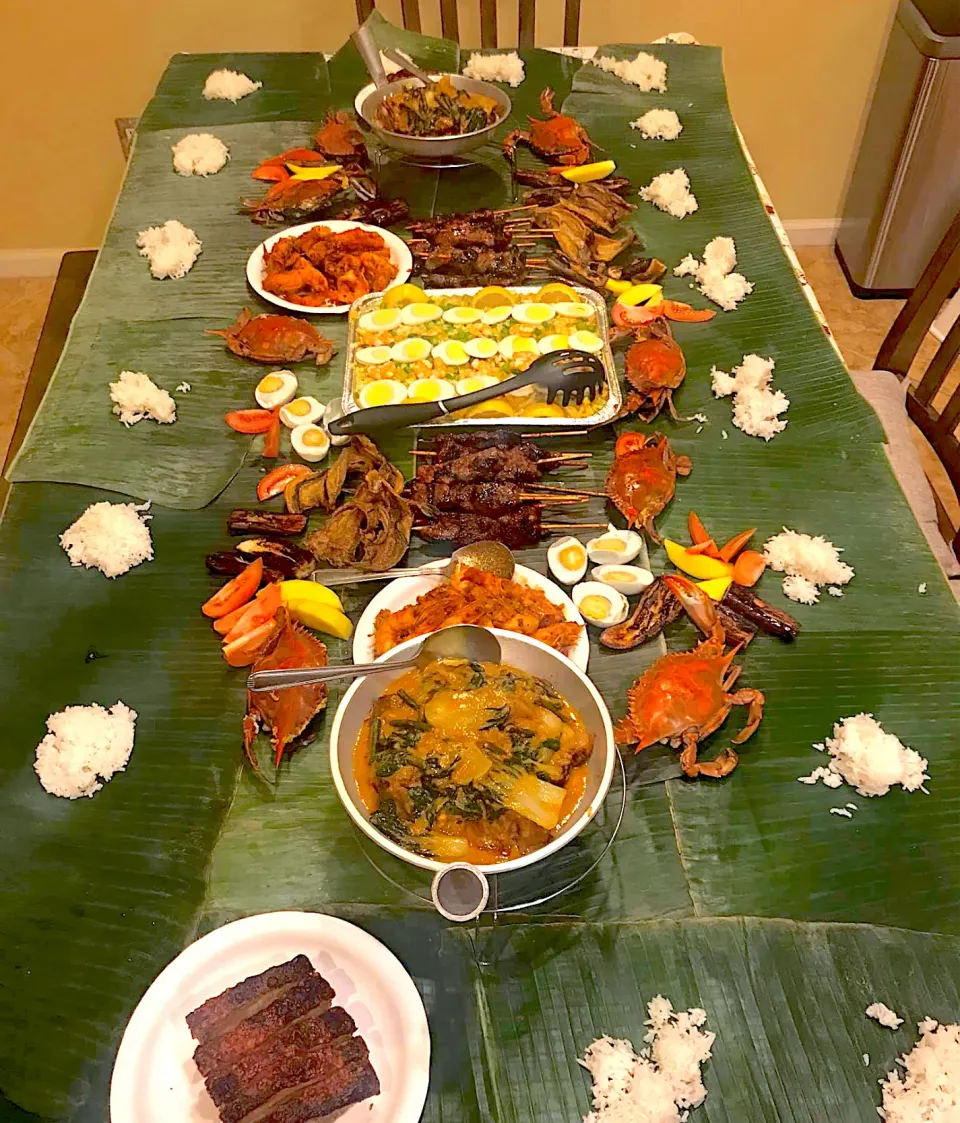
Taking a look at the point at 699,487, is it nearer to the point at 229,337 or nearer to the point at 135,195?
the point at 229,337

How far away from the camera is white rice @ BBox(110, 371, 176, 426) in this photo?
3.13 m

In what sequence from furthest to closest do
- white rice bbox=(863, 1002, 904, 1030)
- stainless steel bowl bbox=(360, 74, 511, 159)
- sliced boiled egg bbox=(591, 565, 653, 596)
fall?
stainless steel bowl bbox=(360, 74, 511, 159) < sliced boiled egg bbox=(591, 565, 653, 596) < white rice bbox=(863, 1002, 904, 1030)

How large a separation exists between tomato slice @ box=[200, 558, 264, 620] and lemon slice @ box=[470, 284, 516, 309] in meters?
1.50

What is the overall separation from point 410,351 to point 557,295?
Result: 671 millimetres

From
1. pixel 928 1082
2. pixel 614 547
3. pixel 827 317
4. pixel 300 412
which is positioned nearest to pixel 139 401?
pixel 300 412

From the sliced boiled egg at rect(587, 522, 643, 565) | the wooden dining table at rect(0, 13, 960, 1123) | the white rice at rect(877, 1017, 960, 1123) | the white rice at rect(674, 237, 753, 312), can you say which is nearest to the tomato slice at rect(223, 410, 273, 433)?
the wooden dining table at rect(0, 13, 960, 1123)

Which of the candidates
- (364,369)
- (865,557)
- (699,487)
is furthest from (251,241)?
(865,557)

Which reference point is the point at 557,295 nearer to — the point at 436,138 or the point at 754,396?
the point at 754,396

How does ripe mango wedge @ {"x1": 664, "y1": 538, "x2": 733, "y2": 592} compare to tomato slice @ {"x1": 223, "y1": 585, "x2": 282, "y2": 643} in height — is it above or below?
above

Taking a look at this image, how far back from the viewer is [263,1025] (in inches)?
67.7

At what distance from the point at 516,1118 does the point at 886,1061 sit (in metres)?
0.77

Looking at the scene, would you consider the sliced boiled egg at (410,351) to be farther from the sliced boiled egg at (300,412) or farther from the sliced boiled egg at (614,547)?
the sliced boiled egg at (614,547)

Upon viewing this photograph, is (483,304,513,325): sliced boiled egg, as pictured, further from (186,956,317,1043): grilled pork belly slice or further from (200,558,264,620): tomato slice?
(186,956,317,1043): grilled pork belly slice

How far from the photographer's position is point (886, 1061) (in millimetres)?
1778
